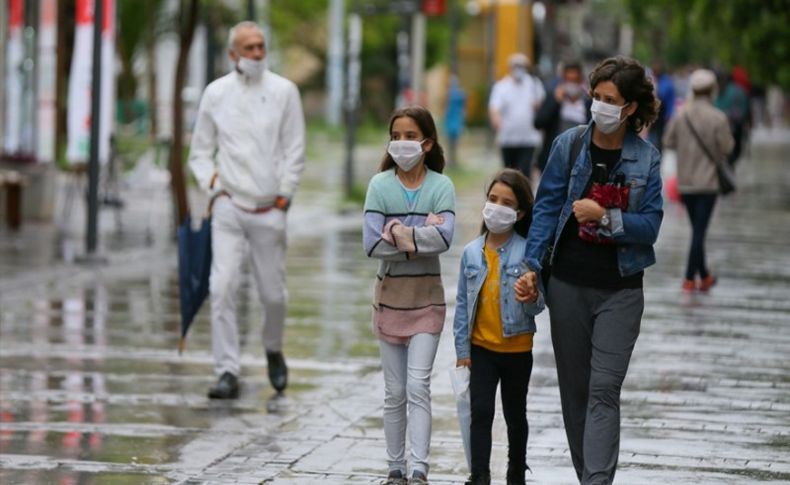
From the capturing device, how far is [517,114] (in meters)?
22.8

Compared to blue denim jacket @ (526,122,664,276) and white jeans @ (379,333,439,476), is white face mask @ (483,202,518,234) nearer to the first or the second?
blue denim jacket @ (526,122,664,276)

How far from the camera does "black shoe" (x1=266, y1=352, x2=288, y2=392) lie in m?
10.9

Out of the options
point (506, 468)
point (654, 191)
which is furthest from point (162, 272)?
point (654, 191)

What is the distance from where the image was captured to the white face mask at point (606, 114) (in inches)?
286

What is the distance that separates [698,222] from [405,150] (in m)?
8.71

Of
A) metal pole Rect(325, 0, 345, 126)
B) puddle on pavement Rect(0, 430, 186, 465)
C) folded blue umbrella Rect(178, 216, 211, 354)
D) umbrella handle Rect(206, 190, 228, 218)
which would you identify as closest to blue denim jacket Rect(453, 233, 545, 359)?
puddle on pavement Rect(0, 430, 186, 465)

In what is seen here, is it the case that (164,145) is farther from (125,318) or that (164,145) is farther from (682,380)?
(682,380)

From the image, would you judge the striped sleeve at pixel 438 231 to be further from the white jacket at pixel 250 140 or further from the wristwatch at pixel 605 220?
the white jacket at pixel 250 140

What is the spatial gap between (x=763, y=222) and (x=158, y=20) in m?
20.3

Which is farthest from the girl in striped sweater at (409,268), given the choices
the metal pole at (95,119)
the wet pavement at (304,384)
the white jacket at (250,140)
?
the metal pole at (95,119)

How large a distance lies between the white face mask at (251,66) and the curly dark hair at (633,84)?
12.2 ft

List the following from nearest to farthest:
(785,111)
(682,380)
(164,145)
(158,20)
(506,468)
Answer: (506,468), (682,380), (164,145), (158,20), (785,111)

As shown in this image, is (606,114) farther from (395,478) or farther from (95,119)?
(95,119)

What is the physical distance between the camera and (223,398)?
10.6 m
